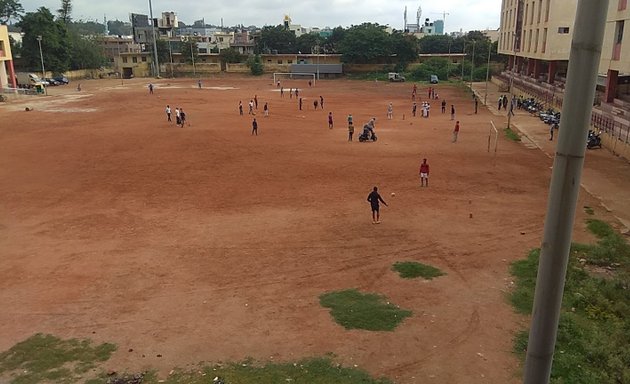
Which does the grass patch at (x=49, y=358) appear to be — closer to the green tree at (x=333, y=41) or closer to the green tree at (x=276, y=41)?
the green tree at (x=276, y=41)

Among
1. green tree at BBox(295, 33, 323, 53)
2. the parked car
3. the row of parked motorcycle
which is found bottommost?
the row of parked motorcycle

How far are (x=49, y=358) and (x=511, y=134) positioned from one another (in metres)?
32.1

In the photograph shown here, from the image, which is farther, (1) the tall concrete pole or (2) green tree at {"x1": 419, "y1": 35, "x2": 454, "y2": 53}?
(2) green tree at {"x1": 419, "y1": 35, "x2": 454, "y2": 53}

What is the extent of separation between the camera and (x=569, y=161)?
117 inches

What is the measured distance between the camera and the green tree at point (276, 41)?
4163 inches

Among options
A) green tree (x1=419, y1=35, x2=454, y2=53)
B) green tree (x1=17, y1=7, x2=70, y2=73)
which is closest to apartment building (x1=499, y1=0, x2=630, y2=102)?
green tree (x1=419, y1=35, x2=454, y2=53)

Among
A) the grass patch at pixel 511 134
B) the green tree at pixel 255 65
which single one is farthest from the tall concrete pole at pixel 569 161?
the green tree at pixel 255 65

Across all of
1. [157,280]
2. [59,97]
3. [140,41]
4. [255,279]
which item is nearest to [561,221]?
[255,279]

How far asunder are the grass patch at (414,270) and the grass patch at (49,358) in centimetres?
708

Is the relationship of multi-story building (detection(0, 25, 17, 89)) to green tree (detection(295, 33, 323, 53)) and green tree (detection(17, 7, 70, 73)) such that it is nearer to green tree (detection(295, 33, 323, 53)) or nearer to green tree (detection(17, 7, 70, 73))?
green tree (detection(17, 7, 70, 73))

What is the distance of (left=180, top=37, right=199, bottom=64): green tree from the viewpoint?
9706 centimetres

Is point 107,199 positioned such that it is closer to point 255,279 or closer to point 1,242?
point 1,242

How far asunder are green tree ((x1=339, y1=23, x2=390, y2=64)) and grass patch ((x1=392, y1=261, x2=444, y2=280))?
8073 centimetres

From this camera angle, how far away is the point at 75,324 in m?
10.7
